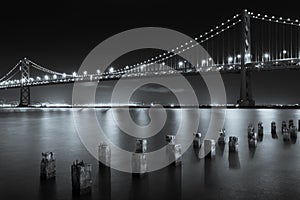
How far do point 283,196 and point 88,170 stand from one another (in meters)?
2.59

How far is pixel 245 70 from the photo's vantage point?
40625 millimetres

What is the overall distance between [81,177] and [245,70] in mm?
Answer: 39229

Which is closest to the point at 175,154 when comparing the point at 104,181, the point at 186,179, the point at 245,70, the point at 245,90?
the point at 186,179

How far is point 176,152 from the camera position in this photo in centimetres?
577

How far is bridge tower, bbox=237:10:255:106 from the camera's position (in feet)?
131

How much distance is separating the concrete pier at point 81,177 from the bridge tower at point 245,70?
122 feet

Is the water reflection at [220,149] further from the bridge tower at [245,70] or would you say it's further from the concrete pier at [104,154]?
the bridge tower at [245,70]

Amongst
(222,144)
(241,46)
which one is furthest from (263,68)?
(222,144)

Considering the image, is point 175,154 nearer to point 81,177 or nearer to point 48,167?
point 81,177

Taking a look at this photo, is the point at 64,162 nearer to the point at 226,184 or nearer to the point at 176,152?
the point at 176,152

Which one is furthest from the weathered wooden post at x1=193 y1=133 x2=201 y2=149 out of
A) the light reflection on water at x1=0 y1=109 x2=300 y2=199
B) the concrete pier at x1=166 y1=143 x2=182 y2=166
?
the concrete pier at x1=166 y1=143 x2=182 y2=166

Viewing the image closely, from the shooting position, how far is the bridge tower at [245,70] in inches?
1566

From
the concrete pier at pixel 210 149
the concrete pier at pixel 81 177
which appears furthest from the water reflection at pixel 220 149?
the concrete pier at pixel 81 177

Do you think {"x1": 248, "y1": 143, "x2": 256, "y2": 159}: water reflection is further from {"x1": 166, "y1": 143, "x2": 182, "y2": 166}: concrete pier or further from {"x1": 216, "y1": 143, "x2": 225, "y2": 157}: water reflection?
{"x1": 166, "y1": 143, "x2": 182, "y2": 166}: concrete pier
